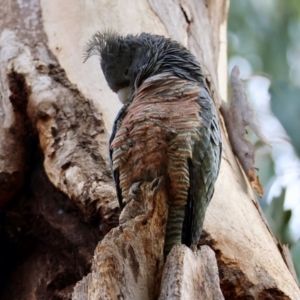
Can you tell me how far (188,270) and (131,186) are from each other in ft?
0.83

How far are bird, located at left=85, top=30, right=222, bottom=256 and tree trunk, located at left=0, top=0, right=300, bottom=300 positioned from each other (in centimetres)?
4

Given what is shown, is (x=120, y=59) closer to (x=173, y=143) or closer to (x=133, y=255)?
(x=173, y=143)

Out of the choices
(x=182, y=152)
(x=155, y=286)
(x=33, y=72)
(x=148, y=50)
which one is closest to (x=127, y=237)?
(x=155, y=286)

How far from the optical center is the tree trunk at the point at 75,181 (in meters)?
1.31

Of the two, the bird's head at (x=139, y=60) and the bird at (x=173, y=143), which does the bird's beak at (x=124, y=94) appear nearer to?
the bird's head at (x=139, y=60)

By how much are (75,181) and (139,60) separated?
0.38 m

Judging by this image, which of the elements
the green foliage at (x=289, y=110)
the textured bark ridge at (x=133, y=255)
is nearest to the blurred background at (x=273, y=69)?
the green foliage at (x=289, y=110)

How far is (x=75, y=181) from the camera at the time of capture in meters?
1.47

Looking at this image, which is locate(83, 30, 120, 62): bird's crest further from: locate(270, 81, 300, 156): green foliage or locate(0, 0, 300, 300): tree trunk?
locate(270, 81, 300, 156): green foliage

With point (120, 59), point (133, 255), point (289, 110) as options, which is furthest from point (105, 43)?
point (289, 110)

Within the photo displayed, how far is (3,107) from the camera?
1760 millimetres

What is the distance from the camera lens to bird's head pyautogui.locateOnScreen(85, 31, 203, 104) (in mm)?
1275

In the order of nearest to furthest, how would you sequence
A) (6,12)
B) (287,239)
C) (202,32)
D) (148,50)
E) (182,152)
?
(182,152), (148,50), (6,12), (202,32), (287,239)

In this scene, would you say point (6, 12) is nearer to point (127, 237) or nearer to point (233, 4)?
point (127, 237)
